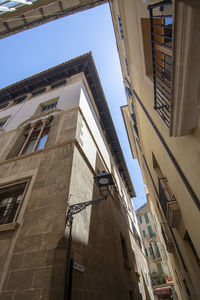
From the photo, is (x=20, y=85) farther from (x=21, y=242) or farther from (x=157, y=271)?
(x=157, y=271)

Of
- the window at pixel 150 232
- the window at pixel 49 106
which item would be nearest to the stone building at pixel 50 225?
the window at pixel 49 106

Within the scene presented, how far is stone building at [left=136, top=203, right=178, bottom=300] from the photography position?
1888 centimetres

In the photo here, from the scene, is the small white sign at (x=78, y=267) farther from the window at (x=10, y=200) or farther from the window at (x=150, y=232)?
the window at (x=150, y=232)

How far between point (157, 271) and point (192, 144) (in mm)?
29492

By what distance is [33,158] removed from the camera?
5457 mm

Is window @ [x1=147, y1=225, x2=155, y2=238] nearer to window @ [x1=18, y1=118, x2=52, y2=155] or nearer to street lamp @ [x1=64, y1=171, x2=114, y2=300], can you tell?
window @ [x1=18, y1=118, x2=52, y2=155]

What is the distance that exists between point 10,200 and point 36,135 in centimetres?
396

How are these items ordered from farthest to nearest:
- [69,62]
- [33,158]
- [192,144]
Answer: [69,62] → [33,158] → [192,144]

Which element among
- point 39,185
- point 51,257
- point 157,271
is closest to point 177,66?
point 51,257

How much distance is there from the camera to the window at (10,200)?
14.0 feet

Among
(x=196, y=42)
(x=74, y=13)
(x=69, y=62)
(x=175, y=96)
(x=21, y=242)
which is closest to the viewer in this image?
(x=196, y=42)

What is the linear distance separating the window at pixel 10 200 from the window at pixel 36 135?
7.40 feet

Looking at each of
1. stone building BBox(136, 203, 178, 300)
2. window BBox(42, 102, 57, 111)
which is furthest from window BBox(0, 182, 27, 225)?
stone building BBox(136, 203, 178, 300)

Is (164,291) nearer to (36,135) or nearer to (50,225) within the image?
(50,225)
